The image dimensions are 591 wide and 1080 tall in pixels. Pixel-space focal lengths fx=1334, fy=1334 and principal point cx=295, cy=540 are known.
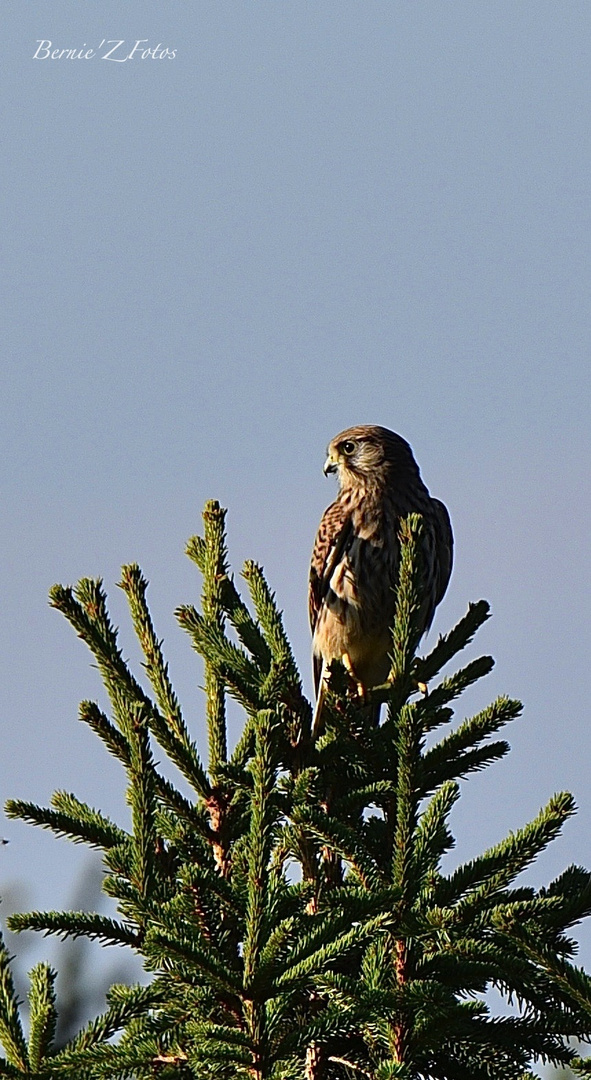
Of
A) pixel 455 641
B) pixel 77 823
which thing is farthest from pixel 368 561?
pixel 77 823

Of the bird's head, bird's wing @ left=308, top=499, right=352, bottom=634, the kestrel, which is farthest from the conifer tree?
the bird's head

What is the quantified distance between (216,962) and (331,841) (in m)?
0.58

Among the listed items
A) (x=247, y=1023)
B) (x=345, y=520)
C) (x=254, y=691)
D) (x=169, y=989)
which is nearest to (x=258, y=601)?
(x=254, y=691)

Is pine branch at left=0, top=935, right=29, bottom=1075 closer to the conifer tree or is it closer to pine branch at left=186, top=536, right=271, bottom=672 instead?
the conifer tree

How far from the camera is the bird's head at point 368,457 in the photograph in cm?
709

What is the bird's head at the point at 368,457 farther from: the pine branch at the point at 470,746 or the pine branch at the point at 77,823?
the pine branch at the point at 77,823

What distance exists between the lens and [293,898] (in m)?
2.56

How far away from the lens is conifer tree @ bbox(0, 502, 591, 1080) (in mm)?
2422

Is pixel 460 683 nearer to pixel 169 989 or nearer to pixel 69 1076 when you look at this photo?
pixel 169 989

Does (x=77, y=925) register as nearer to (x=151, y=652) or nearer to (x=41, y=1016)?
(x=41, y=1016)

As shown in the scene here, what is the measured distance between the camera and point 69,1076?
2504 mm

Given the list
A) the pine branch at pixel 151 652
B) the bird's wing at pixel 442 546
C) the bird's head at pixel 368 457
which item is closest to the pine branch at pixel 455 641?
the pine branch at pixel 151 652

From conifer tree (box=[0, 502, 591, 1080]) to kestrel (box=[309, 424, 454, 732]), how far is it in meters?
2.65

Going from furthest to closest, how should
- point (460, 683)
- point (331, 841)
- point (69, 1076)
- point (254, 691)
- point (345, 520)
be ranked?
1. point (345, 520)
2. point (460, 683)
3. point (254, 691)
4. point (331, 841)
5. point (69, 1076)
